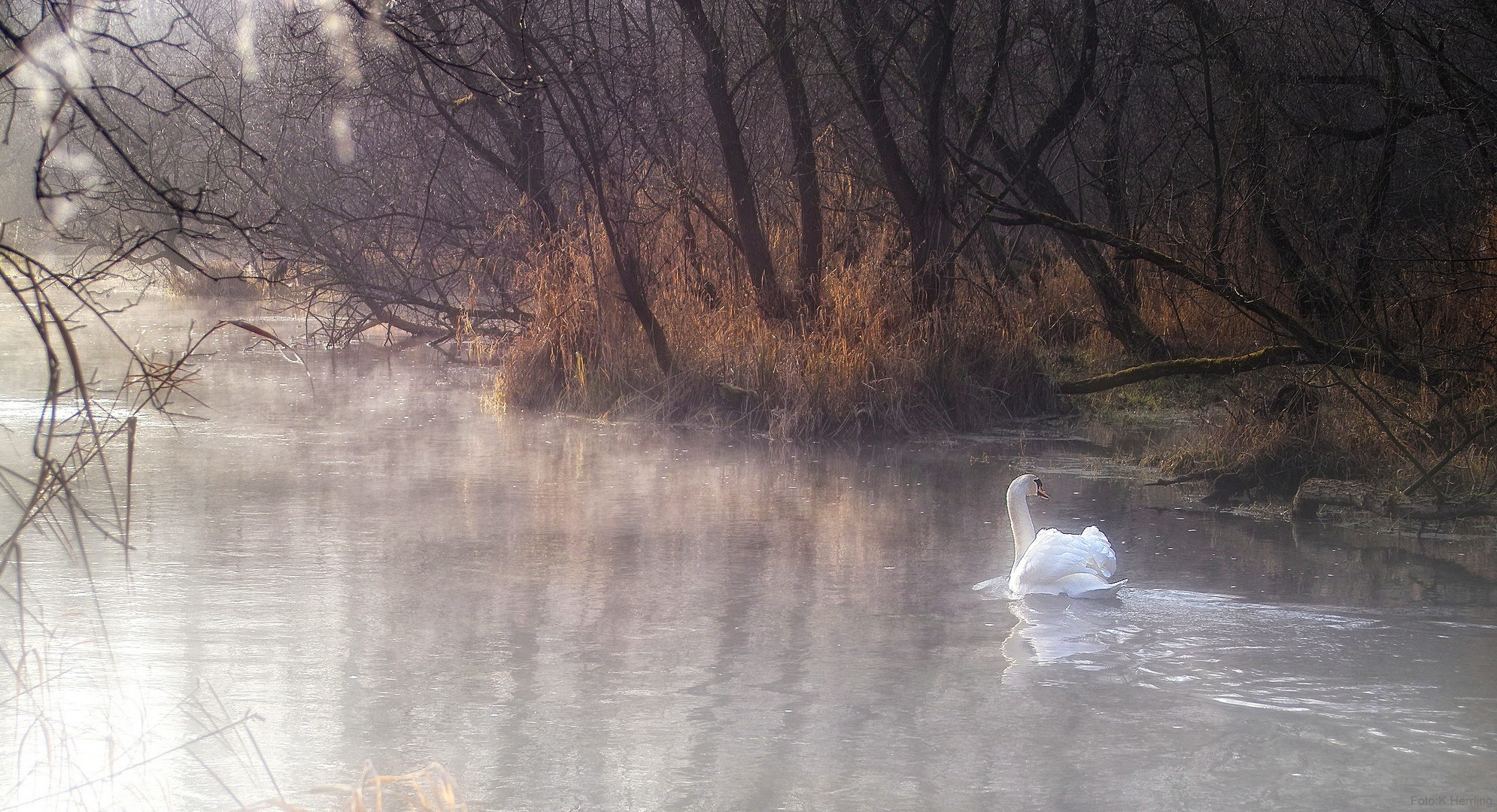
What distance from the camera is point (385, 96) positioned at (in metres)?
11.2

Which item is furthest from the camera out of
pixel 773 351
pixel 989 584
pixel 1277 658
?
pixel 773 351

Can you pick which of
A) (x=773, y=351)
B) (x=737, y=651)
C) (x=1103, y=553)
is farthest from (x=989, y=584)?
(x=773, y=351)

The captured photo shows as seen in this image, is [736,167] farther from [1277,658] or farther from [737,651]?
[1277,658]

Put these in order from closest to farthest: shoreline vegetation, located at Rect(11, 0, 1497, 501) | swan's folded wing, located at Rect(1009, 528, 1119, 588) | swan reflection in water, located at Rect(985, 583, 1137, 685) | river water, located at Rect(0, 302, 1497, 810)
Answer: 1. river water, located at Rect(0, 302, 1497, 810)
2. swan reflection in water, located at Rect(985, 583, 1137, 685)
3. swan's folded wing, located at Rect(1009, 528, 1119, 588)
4. shoreline vegetation, located at Rect(11, 0, 1497, 501)

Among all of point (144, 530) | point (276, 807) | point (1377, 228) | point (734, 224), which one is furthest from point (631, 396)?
point (276, 807)

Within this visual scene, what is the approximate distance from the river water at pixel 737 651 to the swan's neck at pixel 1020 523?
0.18 meters

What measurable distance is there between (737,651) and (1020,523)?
188 cm

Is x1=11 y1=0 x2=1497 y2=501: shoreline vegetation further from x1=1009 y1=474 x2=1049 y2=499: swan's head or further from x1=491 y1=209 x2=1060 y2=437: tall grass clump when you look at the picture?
x1=1009 y1=474 x2=1049 y2=499: swan's head

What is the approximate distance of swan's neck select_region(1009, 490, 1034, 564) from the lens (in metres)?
6.04

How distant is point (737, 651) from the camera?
187 inches

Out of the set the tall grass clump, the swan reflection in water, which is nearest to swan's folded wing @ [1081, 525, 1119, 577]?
the swan reflection in water

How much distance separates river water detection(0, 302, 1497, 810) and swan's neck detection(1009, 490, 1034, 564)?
0.18 metres

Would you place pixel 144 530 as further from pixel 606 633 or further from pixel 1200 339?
pixel 1200 339

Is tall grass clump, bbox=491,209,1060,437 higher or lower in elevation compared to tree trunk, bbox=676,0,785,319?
lower
